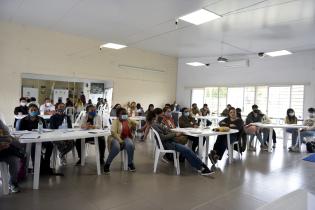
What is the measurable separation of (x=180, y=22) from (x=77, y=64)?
4019 mm

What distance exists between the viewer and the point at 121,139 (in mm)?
4051

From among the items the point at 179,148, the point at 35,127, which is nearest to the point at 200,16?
the point at 179,148

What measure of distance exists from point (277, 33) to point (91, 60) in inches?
236

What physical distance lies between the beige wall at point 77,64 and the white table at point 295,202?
7.50 m

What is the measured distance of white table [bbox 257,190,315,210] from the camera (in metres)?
1.19

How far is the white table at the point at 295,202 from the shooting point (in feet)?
3.89

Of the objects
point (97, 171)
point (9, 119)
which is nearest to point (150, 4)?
point (97, 171)

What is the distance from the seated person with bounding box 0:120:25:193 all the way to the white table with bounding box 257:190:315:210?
283cm

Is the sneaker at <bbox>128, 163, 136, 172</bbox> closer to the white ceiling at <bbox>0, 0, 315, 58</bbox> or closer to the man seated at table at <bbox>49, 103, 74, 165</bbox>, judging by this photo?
the man seated at table at <bbox>49, 103, 74, 165</bbox>

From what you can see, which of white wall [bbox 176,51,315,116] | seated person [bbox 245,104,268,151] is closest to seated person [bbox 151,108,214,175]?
seated person [bbox 245,104,268,151]

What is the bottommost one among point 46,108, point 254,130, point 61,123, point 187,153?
point 187,153

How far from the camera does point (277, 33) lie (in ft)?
20.8

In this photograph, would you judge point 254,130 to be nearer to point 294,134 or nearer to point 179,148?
point 294,134

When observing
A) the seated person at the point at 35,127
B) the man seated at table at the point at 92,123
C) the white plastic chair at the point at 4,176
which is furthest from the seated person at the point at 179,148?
the white plastic chair at the point at 4,176
